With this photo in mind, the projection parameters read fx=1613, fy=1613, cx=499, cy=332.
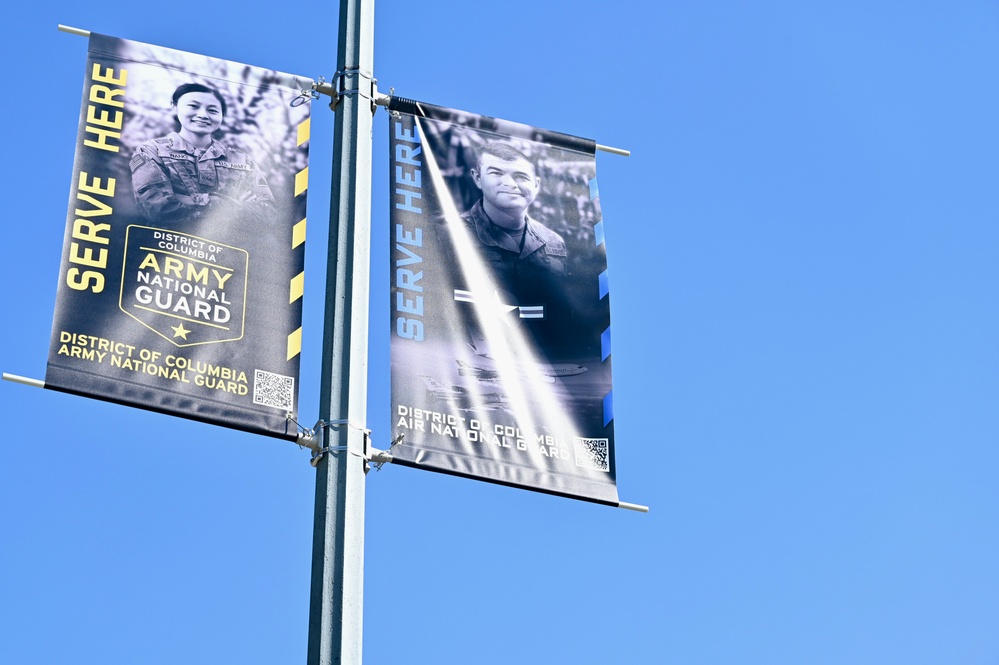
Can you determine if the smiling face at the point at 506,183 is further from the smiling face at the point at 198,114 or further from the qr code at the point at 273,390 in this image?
the qr code at the point at 273,390

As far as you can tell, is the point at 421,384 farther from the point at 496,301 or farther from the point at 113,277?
the point at 113,277

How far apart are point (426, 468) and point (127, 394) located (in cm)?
177

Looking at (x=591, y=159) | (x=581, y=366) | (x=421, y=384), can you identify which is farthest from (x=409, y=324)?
(x=591, y=159)

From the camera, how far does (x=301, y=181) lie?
10250 millimetres

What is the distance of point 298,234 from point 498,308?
1.39m

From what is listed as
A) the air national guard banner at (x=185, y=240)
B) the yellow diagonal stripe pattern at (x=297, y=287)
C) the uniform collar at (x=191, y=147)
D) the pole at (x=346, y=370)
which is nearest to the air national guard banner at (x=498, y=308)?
the pole at (x=346, y=370)

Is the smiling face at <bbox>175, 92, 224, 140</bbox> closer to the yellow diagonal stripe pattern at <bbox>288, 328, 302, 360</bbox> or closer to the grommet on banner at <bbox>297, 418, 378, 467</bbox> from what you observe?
the yellow diagonal stripe pattern at <bbox>288, 328, 302, 360</bbox>

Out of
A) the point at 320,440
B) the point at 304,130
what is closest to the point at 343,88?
the point at 304,130

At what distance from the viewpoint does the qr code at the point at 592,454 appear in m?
10.1

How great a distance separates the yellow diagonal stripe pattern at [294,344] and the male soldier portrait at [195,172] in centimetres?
83

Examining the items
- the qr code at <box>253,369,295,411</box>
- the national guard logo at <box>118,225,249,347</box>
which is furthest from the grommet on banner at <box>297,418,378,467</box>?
the national guard logo at <box>118,225,249,347</box>

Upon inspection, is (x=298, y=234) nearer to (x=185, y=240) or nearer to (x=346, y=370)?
(x=185, y=240)

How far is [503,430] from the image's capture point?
9.90 m

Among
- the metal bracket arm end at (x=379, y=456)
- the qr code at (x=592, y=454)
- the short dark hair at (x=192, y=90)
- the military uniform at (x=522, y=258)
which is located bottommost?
the metal bracket arm end at (x=379, y=456)
